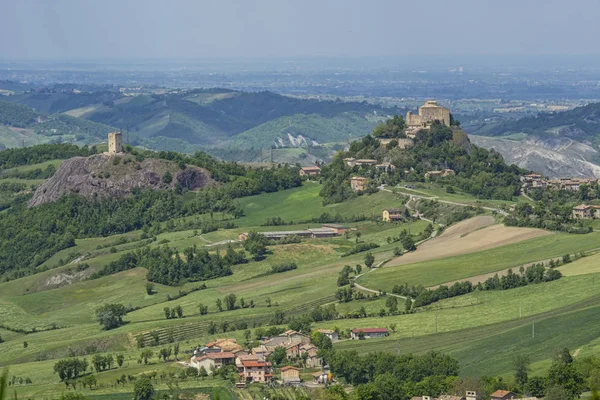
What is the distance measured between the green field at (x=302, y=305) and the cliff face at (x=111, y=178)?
36.7 feet

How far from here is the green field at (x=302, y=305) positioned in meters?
65.9

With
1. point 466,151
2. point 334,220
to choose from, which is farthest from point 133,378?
point 466,151

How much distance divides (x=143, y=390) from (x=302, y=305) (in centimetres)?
2171

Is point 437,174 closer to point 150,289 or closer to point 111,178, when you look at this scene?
point 111,178

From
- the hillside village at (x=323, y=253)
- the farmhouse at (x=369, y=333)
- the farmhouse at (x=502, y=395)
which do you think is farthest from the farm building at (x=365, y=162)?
the farmhouse at (x=502, y=395)

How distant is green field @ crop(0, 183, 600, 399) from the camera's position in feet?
216

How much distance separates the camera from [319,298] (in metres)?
82.9

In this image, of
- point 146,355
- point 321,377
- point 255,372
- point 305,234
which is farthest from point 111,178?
point 321,377

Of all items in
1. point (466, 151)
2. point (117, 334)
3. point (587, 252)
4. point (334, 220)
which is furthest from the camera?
point (466, 151)

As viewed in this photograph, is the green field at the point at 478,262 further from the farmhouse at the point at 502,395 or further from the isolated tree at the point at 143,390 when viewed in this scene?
the farmhouse at the point at 502,395

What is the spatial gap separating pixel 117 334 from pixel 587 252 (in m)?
28.7

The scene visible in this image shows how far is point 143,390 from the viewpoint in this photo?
61469mm

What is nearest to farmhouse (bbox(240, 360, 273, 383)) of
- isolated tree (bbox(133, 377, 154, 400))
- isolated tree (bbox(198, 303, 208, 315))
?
isolated tree (bbox(133, 377, 154, 400))

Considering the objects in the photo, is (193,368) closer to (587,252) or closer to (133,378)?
(133,378)
